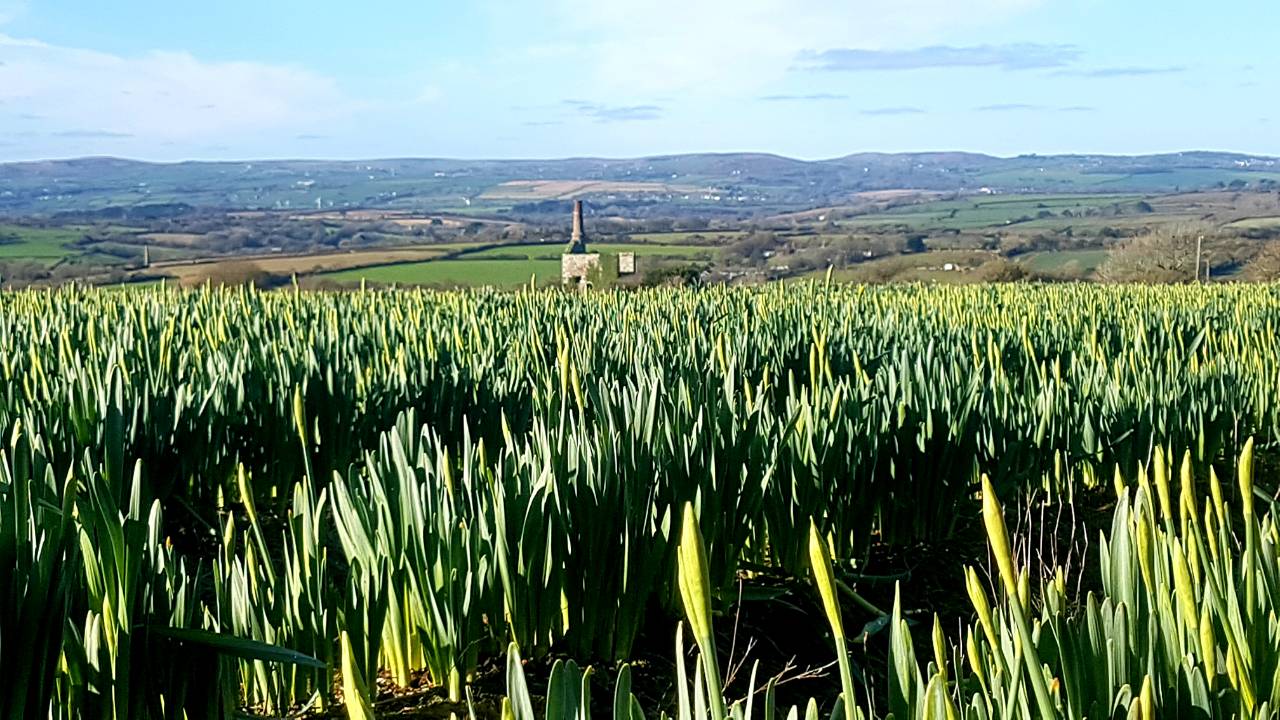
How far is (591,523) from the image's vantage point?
2.26 meters

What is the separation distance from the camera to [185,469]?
3154 mm

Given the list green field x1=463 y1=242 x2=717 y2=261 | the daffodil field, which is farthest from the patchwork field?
the daffodil field

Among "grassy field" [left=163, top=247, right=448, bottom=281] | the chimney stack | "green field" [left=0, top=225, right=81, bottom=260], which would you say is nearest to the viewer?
the chimney stack

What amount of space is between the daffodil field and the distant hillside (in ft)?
259

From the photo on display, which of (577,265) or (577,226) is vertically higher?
(577,226)

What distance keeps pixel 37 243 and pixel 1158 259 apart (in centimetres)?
3893

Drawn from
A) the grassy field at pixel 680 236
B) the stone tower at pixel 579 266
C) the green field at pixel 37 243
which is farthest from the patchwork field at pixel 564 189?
the stone tower at pixel 579 266

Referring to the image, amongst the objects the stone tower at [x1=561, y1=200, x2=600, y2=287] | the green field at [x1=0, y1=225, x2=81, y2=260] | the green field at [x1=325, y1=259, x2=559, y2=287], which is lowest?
the green field at [x1=325, y1=259, x2=559, y2=287]

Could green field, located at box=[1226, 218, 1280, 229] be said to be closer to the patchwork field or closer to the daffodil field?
the daffodil field

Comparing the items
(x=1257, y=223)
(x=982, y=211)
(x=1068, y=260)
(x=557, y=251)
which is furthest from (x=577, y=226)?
(x=982, y=211)

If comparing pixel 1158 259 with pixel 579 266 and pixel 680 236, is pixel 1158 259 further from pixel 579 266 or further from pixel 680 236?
pixel 680 236

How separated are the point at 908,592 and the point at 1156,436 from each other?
106 centimetres

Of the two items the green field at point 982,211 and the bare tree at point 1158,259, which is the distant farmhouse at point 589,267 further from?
the green field at point 982,211

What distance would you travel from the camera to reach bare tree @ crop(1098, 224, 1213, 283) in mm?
32219
